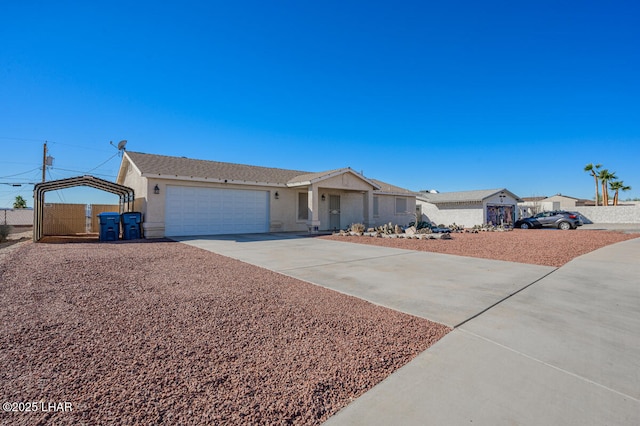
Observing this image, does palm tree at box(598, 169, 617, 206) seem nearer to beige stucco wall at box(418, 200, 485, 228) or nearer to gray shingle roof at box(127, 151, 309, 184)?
beige stucco wall at box(418, 200, 485, 228)

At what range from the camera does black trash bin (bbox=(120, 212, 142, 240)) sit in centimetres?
1248

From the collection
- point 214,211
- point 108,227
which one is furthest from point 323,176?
point 108,227

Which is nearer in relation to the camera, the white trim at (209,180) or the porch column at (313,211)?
the white trim at (209,180)

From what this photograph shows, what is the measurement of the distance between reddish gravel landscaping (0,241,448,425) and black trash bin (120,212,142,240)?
7.77 metres

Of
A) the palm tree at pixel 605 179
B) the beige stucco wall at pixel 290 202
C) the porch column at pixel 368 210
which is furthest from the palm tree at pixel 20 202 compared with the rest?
the palm tree at pixel 605 179

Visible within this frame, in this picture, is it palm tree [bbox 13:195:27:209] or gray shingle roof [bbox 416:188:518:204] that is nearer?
gray shingle roof [bbox 416:188:518:204]

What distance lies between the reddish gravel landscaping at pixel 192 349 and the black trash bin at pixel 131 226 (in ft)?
25.5

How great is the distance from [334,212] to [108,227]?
12.0 metres

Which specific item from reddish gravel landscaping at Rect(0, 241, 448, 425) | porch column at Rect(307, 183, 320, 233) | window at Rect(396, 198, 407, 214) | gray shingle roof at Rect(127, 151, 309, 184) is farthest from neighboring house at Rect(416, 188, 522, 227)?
reddish gravel landscaping at Rect(0, 241, 448, 425)

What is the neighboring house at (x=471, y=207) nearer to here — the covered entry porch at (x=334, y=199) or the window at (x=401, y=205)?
the window at (x=401, y=205)

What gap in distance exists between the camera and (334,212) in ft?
62.1

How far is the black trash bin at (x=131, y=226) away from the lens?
1248 centimetres

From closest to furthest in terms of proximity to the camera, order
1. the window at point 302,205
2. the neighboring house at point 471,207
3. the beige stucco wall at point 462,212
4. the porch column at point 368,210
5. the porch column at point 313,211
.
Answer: the porch column at point 313,211
the window at point 302,205
the porch column at point 368,210
the beige stucco wall at point 462,212
the neighboring house at point 471,207

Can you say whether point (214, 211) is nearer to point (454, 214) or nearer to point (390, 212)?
point (390, 212)
